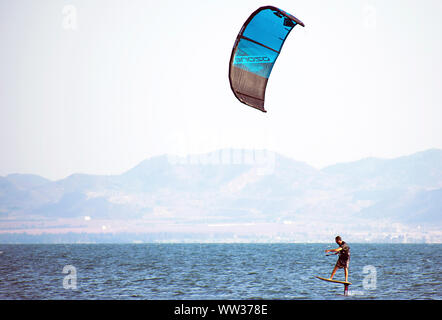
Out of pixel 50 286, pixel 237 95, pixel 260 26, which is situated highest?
pixel 260 26

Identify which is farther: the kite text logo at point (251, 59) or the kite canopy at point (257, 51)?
the kite text logo at point (251, 59)

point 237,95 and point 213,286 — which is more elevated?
point 237,95

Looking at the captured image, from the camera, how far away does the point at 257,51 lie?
49.5ft

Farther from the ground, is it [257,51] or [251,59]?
[257,51]

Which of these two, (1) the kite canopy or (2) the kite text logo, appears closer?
(1) the kite canopy

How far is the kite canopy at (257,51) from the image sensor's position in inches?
557

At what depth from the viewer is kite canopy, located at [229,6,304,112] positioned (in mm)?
Result: 14156
